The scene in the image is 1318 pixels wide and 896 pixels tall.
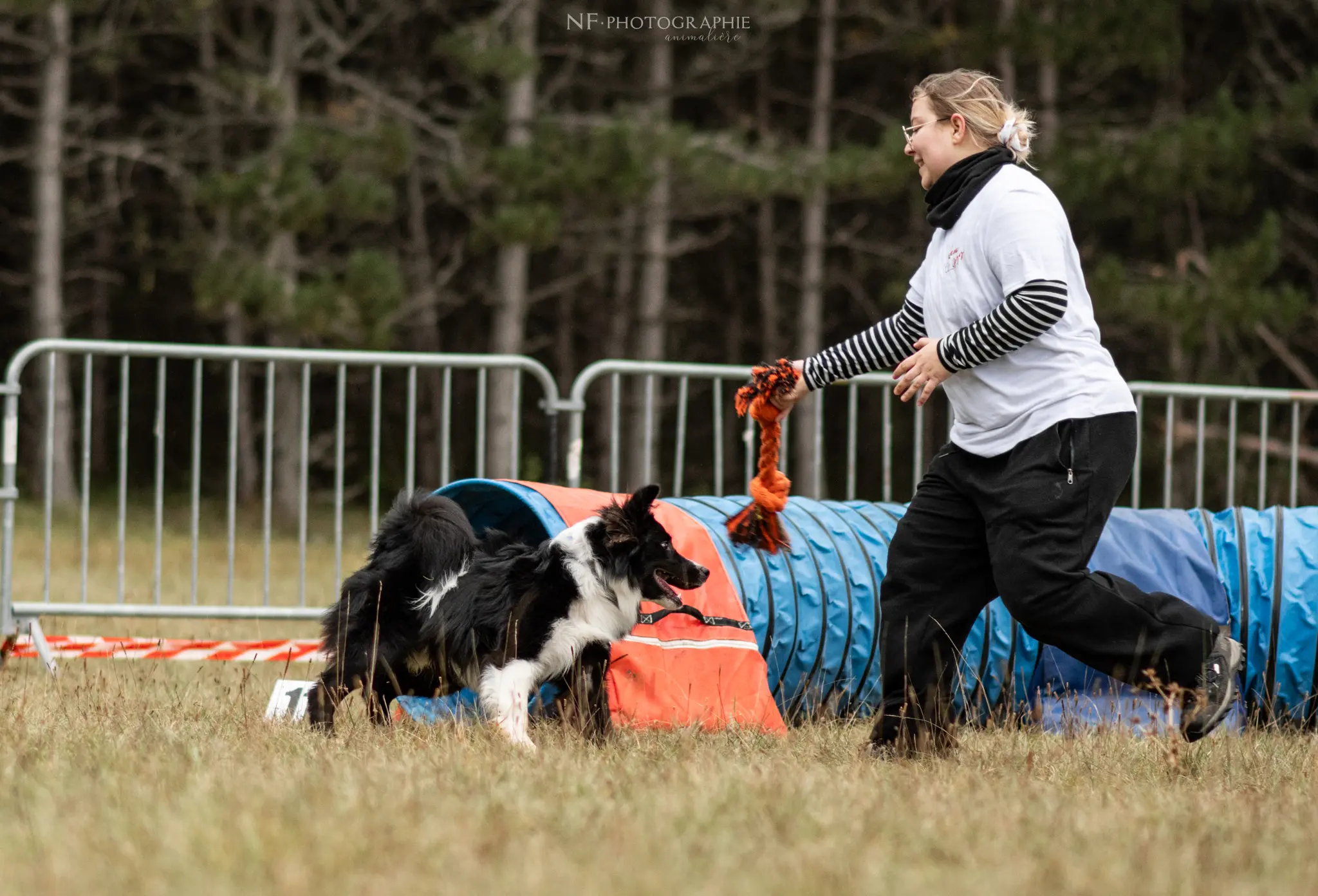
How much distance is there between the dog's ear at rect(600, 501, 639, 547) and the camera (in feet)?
14.5

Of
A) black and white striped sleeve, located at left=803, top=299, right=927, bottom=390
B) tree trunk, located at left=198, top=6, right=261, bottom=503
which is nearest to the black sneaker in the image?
black and white striped sleeve, located at left=803, top=299, right=927, bottom=390

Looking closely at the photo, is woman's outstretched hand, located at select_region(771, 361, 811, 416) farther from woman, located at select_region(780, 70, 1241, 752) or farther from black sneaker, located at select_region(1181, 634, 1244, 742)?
black sneaker, located at select_region(1181, 634, 1244, 742)

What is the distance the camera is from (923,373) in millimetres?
3646

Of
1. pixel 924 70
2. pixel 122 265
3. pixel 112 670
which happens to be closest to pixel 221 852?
pixel 112 670

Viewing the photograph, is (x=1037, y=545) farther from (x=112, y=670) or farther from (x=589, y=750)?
(x=112, y=670)

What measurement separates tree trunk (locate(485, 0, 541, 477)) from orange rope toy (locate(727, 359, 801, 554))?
826 centimetres

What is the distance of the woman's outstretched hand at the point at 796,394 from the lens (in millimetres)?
4258

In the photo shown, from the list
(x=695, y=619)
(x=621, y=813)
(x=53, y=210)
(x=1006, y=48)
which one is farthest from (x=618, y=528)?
(x=53, y=210)

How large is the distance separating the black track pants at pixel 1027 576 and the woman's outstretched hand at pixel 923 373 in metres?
0.26

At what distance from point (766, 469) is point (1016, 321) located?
5.04 feet

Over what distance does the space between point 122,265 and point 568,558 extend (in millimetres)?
19103

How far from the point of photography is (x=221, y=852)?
2480mm

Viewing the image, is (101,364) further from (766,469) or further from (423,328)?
(766,469)

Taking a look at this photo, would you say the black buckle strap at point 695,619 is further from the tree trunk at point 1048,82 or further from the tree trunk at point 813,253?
the tree trunk at point 1048,82
